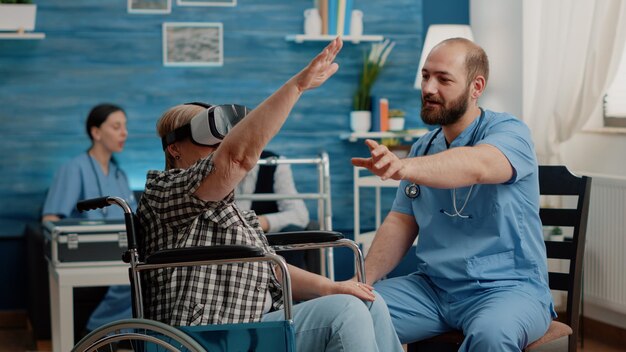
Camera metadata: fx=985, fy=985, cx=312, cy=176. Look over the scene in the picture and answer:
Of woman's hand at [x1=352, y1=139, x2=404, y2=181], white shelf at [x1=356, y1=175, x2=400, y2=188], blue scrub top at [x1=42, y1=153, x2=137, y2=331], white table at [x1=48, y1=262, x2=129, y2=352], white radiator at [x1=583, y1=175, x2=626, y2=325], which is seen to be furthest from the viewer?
white shelf at [x1=356, y1=175, x2=400, y2=188]

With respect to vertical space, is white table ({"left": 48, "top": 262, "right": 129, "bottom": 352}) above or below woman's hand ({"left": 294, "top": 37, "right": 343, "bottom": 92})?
below

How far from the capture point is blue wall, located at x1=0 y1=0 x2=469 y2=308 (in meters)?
4.81

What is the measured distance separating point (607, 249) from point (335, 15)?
6.03 feet

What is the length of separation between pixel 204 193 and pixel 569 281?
1.09m

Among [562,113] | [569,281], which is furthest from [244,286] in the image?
[562,113]

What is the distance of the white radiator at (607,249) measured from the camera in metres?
3.93

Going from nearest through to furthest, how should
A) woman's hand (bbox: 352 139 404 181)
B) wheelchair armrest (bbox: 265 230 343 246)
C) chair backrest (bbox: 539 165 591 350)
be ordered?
woman's hand (bbox: 352 139 404 181), wheelchair armrest (bbox: 265 230 343 246), chair backrest (bbox: 539 165 591 350)

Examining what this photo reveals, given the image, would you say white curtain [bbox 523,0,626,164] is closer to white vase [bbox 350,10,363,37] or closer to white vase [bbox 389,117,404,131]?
white vase [bbox 389,117,404,131]

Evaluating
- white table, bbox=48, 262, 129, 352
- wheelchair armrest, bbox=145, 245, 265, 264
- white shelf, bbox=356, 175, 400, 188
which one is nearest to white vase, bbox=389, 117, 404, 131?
white shelf, bbox=356, 175, 400, 188

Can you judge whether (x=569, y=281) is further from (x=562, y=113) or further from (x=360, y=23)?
(x=360, y=23)

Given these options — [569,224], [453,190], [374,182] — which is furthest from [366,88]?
[453,190]

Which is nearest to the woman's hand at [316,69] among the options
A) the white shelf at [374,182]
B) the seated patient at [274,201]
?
the seated patient at [274,201]

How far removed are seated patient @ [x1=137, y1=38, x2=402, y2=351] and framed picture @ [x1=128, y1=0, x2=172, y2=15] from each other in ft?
9.04

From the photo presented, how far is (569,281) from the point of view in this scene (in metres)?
2.60
